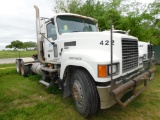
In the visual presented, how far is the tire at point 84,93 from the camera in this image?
317 centimetres

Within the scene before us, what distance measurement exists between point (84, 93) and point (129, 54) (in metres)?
1.46

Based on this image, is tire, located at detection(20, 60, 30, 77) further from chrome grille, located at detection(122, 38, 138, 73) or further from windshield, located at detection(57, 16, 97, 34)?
chrome grille, located at detection(122, 38, 138, 73)

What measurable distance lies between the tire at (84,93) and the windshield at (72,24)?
1595mm

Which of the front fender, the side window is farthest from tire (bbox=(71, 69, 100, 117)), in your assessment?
the side window

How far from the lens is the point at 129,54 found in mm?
3652

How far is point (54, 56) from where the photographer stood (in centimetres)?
498

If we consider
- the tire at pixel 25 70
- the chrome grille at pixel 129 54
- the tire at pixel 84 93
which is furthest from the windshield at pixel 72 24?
the tire at pixel 25 70

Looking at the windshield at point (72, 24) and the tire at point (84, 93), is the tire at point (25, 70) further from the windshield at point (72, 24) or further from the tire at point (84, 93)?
the tire at point (84, 93)

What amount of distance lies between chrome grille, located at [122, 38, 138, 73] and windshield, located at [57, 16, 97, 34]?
1.72 m

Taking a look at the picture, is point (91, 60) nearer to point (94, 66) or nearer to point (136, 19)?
point (94, 66)

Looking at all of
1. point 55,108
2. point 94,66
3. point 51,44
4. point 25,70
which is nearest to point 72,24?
point 51,44

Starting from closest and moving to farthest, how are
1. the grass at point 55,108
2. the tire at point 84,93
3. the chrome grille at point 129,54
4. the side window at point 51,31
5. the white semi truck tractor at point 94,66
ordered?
1. the white semi truck tractor at point 94,66
2. the tire at point 84,93
3. the chrome grille at point 129,54
4. the grass at point 55,108
5. the side window at point 51,31

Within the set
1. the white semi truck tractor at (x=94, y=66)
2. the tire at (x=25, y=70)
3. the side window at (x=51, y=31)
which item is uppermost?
the side window at (x=51, y=31)

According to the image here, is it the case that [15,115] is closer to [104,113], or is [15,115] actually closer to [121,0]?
[104,113]
